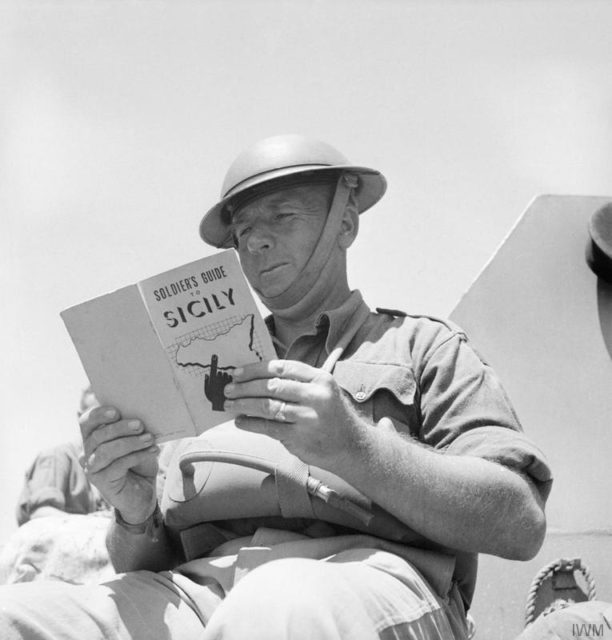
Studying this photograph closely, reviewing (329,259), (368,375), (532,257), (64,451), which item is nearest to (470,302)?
(532,257)

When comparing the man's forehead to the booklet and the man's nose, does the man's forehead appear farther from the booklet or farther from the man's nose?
the booklet

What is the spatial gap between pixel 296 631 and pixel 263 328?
0.69m

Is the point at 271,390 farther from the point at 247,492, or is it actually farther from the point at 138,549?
the point at 138,549

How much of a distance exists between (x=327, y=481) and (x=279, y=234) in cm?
77

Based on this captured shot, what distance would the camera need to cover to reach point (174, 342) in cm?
255

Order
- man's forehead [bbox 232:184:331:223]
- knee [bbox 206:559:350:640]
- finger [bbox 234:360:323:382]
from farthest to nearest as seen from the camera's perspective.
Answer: man's forehead [bbox 232:184:331:223] → finger [bbox 234:360:323:382] → knee [bbox 206:559:350:640]

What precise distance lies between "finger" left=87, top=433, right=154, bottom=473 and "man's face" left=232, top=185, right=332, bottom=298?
67cm

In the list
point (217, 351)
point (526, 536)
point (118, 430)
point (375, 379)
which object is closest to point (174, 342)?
point (217, 351)

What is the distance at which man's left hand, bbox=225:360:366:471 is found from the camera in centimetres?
240

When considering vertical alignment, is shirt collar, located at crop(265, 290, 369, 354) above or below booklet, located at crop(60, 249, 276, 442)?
below

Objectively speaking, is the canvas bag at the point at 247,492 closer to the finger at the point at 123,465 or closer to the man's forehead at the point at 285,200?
the finger at the point at 123,465

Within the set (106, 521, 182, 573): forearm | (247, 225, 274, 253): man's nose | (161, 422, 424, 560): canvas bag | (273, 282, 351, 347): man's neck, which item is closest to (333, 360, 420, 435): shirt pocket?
(161, 422, 424, 560): canvas bag

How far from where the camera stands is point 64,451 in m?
8.69

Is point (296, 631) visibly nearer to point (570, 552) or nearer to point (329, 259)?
point (329, 259)
